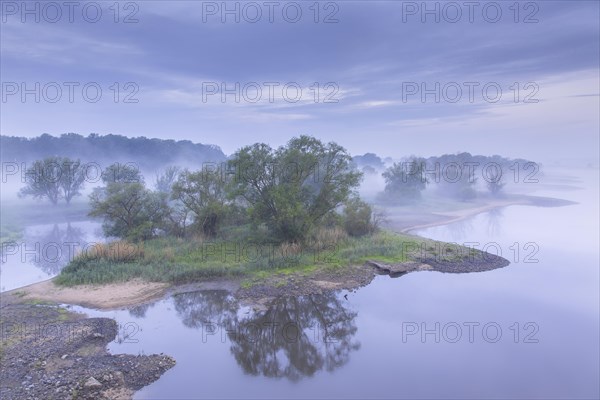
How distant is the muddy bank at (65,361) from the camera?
825 centimetres

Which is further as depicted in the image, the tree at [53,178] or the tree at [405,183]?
the tree at [405,183]

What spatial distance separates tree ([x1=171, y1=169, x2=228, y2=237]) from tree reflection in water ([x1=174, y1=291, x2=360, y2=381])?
7558 mm

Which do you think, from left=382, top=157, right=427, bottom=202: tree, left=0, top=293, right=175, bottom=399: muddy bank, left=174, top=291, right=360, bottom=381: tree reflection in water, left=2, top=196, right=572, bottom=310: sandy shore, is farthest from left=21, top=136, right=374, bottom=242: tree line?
left=382, top=157, right=427, bottom=202: tree

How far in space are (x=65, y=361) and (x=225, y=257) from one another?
9385 mm

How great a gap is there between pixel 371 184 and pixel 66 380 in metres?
63.1

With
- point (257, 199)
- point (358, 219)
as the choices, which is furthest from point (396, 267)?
point (257, 199)

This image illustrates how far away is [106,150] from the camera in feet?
235

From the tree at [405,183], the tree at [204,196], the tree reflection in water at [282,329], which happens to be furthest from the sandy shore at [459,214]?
the tree reflection in water at [282,329]

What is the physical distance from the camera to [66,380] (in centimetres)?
849

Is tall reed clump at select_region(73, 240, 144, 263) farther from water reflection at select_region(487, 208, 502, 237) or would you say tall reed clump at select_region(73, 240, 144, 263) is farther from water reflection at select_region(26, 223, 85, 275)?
water reflection at select_region(487, 208, 502, 237)

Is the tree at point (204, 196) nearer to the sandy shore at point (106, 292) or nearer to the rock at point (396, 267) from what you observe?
the sandy shore at point (106, 292)

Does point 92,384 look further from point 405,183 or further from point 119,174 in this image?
point 405,183

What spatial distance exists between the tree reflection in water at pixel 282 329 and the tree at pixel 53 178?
30.6m

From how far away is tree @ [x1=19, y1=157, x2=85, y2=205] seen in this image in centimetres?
3578
